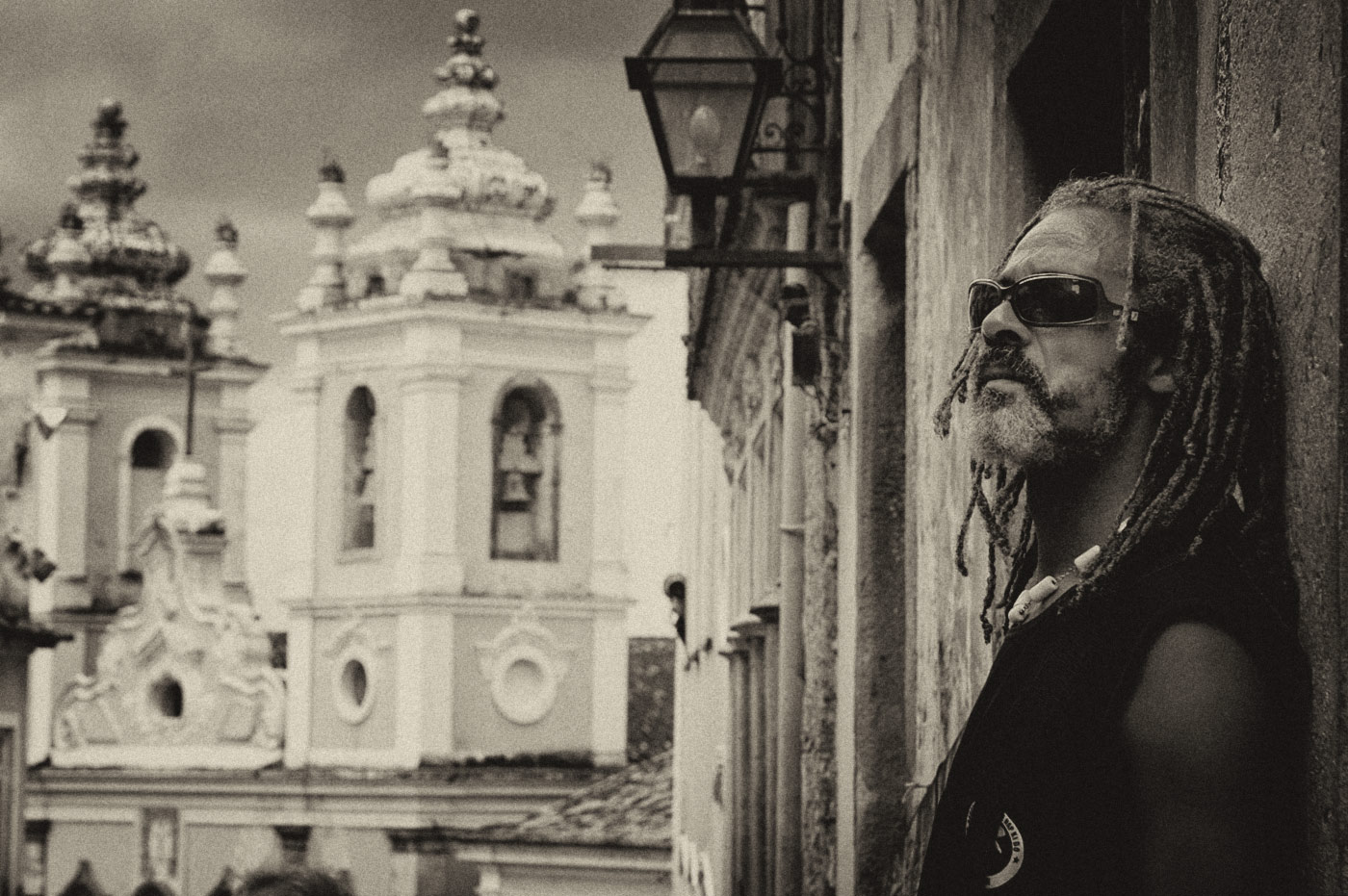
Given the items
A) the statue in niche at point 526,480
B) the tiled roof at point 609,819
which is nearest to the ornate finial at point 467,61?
the statue in niche at point 526,480

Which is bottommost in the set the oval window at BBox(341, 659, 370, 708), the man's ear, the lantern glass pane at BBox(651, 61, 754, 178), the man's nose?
the oval window at BBox(341, 659, 370, 708)

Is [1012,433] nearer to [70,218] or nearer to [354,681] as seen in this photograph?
[354,681]

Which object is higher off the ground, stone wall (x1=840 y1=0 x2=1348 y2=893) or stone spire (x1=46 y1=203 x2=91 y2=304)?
stone spire (x1=46 y1=203 x2=91 y2=304)

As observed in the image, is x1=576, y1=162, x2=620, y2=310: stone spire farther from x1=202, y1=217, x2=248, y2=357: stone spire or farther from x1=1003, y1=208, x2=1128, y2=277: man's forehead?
x1=1003, y1=208, x2=1128, y2=277: man's forehead

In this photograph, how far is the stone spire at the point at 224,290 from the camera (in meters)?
51.8

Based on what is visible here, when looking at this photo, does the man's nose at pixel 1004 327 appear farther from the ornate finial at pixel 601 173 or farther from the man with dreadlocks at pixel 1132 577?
the ornate finial at pixel 601 173

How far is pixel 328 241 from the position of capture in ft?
153

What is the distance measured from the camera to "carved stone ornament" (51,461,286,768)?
46594mm

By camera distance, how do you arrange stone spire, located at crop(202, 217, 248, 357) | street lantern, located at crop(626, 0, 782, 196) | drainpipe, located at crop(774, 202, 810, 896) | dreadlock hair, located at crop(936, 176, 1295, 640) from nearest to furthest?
dreadlock hair, located at crop(936, 176, 1295, 640)
street lantern, located at crop(626, 0, 782, 196)
drainpipe, located at crop(774, 202, 810, 896)
stone spire, located at crop(202, 217, 248, 357)

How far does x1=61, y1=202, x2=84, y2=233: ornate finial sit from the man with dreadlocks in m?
51.2

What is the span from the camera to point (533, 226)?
154 feet

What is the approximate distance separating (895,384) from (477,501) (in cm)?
3814

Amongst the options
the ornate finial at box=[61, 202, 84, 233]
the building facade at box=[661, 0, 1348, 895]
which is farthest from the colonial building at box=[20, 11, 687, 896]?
the building facade at box=[661, 0, 1348, 895]

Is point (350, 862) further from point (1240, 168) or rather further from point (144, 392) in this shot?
point (1240, 168)
